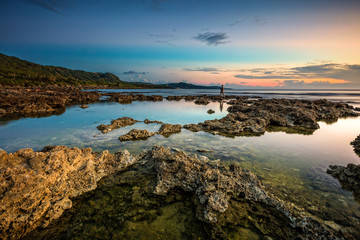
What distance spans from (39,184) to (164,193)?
3.18 metres

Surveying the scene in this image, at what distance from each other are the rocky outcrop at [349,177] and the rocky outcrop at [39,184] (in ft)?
27.0

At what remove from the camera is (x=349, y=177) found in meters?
5.39

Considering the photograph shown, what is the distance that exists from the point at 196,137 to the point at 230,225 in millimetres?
6851

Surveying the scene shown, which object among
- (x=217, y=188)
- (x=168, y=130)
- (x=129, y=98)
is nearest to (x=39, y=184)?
(x=217, y=188)

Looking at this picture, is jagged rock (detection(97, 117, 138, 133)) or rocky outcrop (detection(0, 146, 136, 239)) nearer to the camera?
rocky outcrop (detection(0, 146, 136, 239))

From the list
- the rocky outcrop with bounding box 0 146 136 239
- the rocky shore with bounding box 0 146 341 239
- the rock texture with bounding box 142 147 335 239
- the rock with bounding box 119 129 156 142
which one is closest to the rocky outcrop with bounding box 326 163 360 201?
the rocky shore with bounding box 0 146 341 239

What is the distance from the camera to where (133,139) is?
31.4ft

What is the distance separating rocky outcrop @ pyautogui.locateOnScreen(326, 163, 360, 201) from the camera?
504cm

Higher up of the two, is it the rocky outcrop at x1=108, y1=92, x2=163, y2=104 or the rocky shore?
the rocky outcrop at x1=108, y1=92, x2=163, y2=104

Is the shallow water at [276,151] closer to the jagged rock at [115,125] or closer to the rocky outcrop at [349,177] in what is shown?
the rocky outcrop at [349,177]

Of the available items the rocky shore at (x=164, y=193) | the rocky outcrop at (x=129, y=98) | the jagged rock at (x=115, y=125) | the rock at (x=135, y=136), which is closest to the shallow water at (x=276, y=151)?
the rock at (x=135, y=136)

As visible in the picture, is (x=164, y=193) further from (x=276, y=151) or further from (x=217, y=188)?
(x=276, y=151)

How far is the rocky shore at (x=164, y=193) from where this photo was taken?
3.34 meters

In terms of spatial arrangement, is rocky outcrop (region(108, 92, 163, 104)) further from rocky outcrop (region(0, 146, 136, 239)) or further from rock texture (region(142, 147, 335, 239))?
rock texture (region(142, 147, 335, 239))
